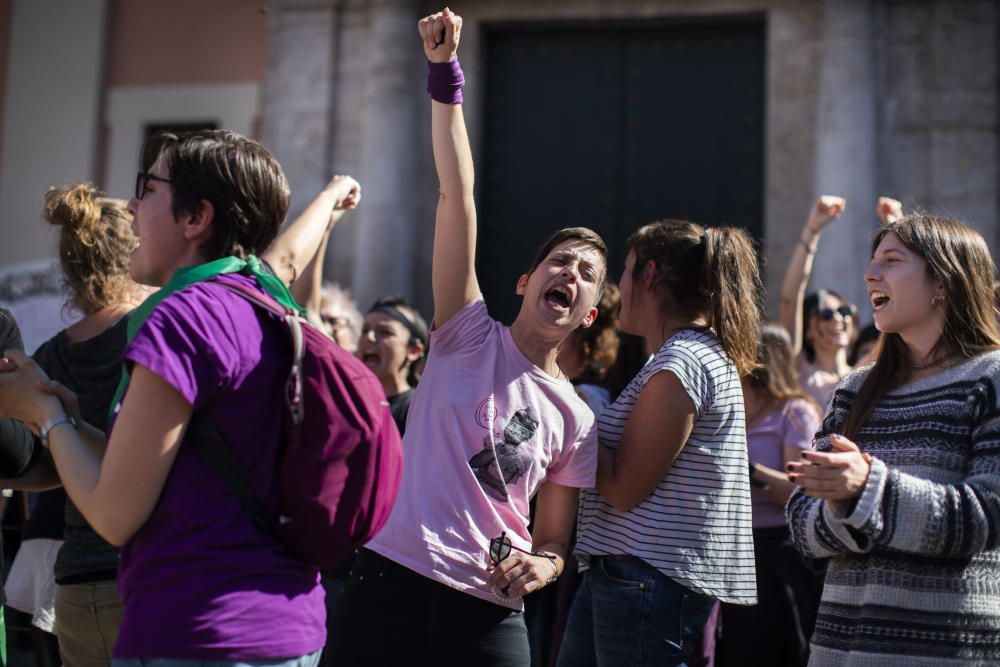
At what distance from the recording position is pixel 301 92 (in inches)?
336

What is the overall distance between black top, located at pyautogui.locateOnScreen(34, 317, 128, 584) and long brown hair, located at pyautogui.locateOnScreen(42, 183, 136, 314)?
12 centimetres

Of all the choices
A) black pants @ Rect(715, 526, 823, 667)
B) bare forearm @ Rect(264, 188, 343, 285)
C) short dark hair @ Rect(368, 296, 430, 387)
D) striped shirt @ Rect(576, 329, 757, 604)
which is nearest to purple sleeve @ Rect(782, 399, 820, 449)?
black pants @ Rect(715, 526, 823, 667)

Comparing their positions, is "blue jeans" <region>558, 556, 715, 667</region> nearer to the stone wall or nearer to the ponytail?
the ponytail

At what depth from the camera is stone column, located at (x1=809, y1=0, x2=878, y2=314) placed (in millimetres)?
7480

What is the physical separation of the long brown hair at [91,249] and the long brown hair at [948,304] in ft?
6.95

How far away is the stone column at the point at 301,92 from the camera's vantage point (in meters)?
8.44

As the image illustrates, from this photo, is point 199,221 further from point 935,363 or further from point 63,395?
point 935,363

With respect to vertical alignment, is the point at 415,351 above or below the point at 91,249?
below

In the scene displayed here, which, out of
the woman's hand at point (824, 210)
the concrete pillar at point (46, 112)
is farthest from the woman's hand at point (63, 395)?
the concrete pillar at point (46, 112)

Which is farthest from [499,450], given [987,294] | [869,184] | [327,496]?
[869,184]

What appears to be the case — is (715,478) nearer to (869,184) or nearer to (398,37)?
(869,184)

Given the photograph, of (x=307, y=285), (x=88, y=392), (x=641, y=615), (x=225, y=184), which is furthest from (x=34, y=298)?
(x=225, y=184)

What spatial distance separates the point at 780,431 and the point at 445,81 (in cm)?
253

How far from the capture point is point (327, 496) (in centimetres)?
210
